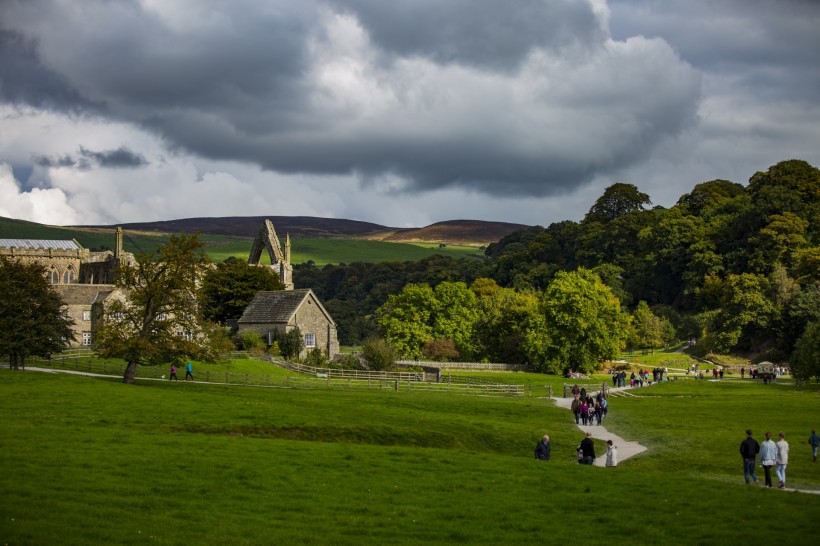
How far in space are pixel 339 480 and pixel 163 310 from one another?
3191 centimetres

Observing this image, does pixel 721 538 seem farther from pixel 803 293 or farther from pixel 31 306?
pixel 803 293

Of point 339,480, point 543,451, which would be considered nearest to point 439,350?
point 543,451

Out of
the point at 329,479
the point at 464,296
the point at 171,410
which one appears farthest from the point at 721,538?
the point at 464,296

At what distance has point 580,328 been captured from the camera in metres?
94.3

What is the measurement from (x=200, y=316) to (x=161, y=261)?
373 cm

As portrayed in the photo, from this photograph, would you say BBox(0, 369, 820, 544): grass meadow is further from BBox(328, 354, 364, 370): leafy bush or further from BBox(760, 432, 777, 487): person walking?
BBox(328, 354, 364, 370): leafy bush

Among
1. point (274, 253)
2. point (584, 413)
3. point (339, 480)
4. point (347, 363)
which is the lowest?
point (339, 480)

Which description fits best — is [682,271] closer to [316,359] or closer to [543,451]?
[316,359]

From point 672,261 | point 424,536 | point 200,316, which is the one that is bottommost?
point 424,536

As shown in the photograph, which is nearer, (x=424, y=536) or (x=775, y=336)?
(x=424, y=536)

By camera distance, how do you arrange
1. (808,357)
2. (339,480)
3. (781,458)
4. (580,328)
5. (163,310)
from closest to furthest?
(339,480)
(781,458)
(163,310)
(808,357)
(580,328)

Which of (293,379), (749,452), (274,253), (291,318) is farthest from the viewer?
(274,253)

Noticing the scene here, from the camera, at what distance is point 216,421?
3831 cm

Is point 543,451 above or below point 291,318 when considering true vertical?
below
